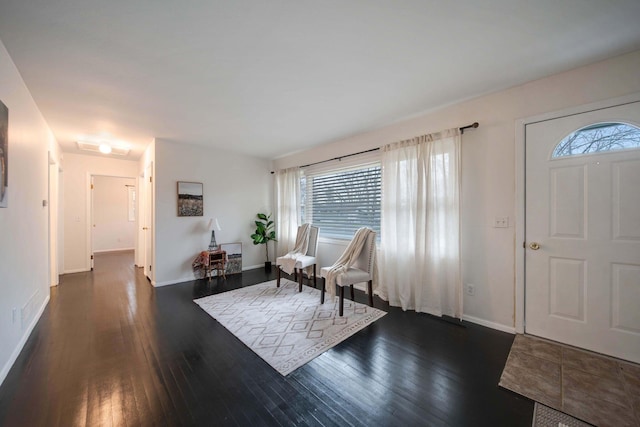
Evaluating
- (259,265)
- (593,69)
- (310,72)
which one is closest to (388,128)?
(310,72)

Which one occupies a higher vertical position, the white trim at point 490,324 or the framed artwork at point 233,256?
the framed artwork at point 233,256

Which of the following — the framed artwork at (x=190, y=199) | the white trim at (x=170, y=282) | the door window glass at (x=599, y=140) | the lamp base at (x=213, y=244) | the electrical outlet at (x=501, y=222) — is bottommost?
the white trim at (x=170, y=282)

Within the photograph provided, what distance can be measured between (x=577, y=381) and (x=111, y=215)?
10580mm

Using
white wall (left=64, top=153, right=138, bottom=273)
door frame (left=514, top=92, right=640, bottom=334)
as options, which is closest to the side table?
white wall (left=64, top=153, right=138, bottom=273)

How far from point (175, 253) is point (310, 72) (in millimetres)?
3796

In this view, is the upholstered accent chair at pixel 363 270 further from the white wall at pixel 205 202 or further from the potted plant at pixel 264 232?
the white wall at pixel 205 202

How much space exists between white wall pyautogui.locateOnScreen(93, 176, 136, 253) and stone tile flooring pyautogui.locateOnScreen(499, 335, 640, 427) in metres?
9.42

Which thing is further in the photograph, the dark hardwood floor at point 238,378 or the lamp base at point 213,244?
the lamp base at point 213,244

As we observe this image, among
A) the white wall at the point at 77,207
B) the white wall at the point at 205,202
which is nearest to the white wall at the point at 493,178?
the white wall at the point at 205,202

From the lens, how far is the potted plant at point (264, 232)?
5106mm

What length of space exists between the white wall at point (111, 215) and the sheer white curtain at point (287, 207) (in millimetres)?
5320

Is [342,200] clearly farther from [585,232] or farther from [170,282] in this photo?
[170,282]

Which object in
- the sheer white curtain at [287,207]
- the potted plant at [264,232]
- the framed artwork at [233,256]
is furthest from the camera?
the potted plant at [264,232]

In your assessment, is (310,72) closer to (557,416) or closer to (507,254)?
(507,254)
